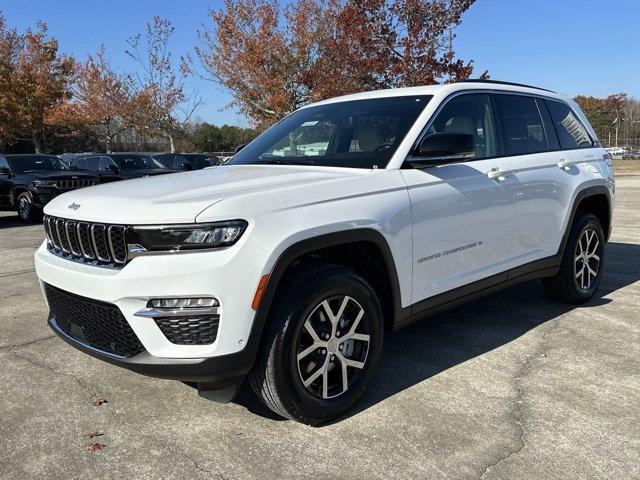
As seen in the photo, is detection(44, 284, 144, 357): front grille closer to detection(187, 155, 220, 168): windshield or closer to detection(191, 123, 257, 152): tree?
detection(187, 155, 220, 168): windshield

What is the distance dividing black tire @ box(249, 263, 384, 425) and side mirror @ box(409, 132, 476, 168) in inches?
36.1

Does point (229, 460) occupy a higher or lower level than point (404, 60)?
lower

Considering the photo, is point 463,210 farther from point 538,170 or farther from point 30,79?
point 30,79

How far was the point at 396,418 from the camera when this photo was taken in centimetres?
323

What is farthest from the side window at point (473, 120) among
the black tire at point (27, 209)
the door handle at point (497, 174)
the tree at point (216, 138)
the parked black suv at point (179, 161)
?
the tree at point (216, 138)

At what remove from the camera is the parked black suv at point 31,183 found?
13112 millimetres

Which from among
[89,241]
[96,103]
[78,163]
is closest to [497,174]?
[89,241]

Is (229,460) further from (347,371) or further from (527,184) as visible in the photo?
(527,184)

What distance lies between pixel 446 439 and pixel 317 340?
0.83 m

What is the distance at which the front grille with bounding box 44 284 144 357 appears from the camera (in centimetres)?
285

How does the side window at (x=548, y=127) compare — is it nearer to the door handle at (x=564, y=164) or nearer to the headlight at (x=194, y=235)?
the door handle at (x=564, y=164)

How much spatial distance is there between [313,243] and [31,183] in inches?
483

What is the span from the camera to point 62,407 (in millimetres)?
3438

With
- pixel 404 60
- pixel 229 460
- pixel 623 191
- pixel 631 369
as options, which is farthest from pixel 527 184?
pixel 623 191
